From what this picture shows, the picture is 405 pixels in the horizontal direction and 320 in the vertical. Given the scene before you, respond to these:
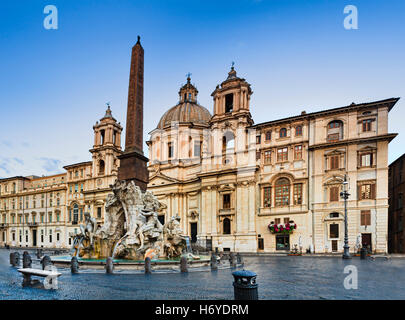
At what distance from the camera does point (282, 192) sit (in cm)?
3669

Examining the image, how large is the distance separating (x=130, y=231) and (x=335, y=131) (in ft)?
91.0

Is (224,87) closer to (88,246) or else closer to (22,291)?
(88,246)

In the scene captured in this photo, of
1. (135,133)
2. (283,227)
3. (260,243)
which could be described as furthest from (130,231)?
(260,243)

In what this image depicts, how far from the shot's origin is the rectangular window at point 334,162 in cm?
3400

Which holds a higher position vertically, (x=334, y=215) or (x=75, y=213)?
(x=334, y=215)

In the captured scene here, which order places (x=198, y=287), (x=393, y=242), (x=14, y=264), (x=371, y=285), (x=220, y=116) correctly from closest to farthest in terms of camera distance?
(x=198, y=287), (x=371, y=285), (x=14, y=264), (x=393, y=242), (x=220, y=116)

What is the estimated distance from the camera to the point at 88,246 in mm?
18922

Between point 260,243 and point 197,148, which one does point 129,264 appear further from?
point 197,148

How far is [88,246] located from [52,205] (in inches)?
1846

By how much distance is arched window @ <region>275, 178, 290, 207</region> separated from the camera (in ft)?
119

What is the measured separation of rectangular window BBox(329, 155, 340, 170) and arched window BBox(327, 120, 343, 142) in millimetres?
2176

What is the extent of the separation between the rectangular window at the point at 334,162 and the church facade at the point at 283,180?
0.11 metres

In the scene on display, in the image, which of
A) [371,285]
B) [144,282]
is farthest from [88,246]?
[371,285]

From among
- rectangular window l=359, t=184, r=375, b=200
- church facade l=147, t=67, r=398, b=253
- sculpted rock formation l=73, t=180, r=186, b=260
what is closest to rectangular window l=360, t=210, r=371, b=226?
church facade l=147, t=67, r=398, b=253
